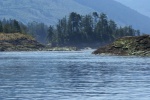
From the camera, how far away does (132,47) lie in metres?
143

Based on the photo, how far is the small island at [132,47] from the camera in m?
140

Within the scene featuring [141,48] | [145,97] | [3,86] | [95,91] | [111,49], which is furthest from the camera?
[111,49]

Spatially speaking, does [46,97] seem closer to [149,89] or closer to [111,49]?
[149,89]

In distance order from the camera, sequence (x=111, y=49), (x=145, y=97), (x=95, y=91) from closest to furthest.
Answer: (x=145, y=97) → (x=95, y=91) → (x=111, y=49)

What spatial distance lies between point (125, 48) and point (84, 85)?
96922mm

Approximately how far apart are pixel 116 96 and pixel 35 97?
6.38 meters

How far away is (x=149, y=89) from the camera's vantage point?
4453 centimetres

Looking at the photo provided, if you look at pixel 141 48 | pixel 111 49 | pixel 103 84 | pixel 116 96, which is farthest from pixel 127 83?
pixel 111 49

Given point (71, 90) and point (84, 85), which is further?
point (84, 85)

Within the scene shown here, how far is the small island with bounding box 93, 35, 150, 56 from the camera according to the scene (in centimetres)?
14000

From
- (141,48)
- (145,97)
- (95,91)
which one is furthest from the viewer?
(141,48)

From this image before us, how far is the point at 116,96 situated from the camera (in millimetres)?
39812

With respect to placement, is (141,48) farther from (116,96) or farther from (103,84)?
(116,96)

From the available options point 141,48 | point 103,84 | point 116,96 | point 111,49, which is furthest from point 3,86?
point 111,49
